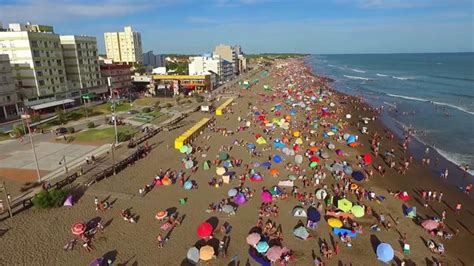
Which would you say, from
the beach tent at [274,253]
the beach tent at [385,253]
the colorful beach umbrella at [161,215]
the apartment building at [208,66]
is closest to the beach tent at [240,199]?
the colorful beach umbrella at [161,215]

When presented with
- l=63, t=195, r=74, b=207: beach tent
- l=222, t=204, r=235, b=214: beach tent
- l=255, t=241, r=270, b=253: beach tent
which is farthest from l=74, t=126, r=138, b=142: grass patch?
l=255, t=241, r=270, b=253: beach tent

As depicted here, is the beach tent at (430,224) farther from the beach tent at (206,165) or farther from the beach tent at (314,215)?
the beach tent at (206,165)

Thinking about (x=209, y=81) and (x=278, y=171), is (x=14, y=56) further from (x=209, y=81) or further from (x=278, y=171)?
(x=278, y=171)

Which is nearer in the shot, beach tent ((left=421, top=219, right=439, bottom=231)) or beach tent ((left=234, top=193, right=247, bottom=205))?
beach tent ((left=421, top=219, right=439, bottom=231))

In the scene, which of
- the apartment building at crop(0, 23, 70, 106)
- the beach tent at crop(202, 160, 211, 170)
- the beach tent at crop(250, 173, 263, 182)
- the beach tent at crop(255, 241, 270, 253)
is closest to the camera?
the beach tent at crop(255, 241, 270, 253)

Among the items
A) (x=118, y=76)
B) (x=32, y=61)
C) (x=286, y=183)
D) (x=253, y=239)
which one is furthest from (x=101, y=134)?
(x=118, y=76)

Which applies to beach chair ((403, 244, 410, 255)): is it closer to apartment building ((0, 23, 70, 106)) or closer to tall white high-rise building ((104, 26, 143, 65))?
apartment building ((0, 23, 70, 106))

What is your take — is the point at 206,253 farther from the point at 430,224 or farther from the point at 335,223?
the point at 430,224

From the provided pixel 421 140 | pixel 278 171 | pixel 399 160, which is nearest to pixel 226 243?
pixel 278 171
